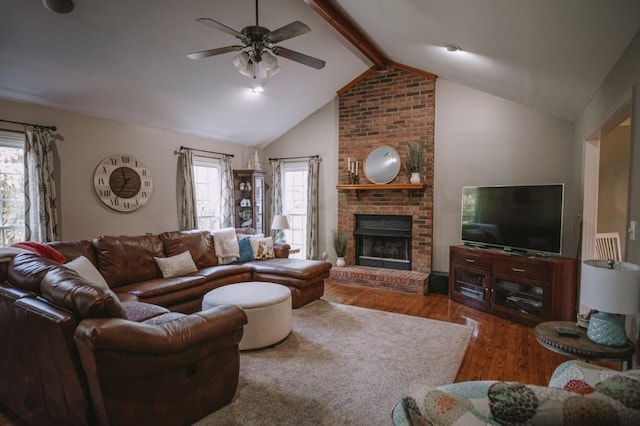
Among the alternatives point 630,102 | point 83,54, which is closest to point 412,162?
point 630,102

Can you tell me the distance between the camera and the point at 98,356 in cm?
160

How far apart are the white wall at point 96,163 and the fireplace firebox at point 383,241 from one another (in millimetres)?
3187

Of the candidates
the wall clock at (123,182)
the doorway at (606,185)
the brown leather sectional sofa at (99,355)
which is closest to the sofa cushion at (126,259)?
the wall clock at (123,182)

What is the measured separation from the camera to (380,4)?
3.22 m

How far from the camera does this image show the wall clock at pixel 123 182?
173 inches

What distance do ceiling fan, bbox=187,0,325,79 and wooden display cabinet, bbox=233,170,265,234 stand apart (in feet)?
10.6

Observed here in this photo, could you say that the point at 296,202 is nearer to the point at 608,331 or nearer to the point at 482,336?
the point at 482,336

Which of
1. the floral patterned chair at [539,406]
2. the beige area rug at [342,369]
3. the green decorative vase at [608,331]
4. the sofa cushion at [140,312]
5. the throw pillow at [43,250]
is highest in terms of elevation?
the throw pillow at [43,250]

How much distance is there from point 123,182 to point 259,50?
3.02 meters

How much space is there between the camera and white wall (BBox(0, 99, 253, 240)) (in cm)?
400

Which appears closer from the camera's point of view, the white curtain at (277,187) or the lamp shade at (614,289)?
the lamp shade at (614,289)

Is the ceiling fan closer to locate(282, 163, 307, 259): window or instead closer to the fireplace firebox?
the fireplace firebox

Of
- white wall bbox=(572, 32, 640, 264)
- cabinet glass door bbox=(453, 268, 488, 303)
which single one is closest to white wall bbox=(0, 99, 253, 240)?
cabinet glass door bbox=(453, 268, 488, 303)

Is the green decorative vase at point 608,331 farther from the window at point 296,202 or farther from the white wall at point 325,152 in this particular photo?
the window at point 296,202
